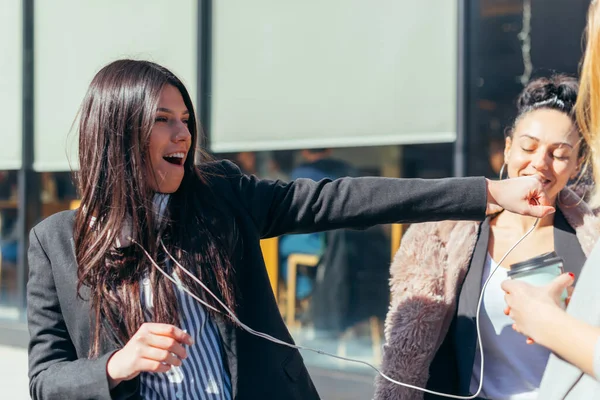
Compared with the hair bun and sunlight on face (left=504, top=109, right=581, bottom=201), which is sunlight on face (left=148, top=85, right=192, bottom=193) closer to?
sunlight on face (left=504, top=109, right=581, bottom=201)

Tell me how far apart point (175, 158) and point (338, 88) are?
290 cm

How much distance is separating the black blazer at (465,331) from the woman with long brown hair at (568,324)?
21.9 inches

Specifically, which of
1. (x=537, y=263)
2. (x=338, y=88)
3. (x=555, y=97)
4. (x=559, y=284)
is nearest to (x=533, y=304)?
(x=559, y=284)

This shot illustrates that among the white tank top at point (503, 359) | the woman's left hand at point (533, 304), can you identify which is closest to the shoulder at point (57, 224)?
the woman's left hand at point (533, 304)

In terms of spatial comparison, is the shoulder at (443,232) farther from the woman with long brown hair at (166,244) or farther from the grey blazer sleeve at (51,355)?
the grey blazer sleeve at (51,355)

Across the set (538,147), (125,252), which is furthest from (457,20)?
(125,252)

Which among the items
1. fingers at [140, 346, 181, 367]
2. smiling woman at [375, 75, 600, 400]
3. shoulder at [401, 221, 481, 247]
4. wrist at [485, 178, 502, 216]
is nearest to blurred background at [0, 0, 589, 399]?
smiling woman at [375, 75, 600, 400]

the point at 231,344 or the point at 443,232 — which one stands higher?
the point at 443,232

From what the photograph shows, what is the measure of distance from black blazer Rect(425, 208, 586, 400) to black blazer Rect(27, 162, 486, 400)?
0.47m

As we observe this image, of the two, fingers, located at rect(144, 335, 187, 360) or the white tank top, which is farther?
the white tank top

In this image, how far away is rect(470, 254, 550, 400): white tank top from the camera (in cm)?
210

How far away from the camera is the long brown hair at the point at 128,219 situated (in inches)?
67.6

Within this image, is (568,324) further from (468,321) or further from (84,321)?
(84,321)

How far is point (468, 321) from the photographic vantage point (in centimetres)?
214
